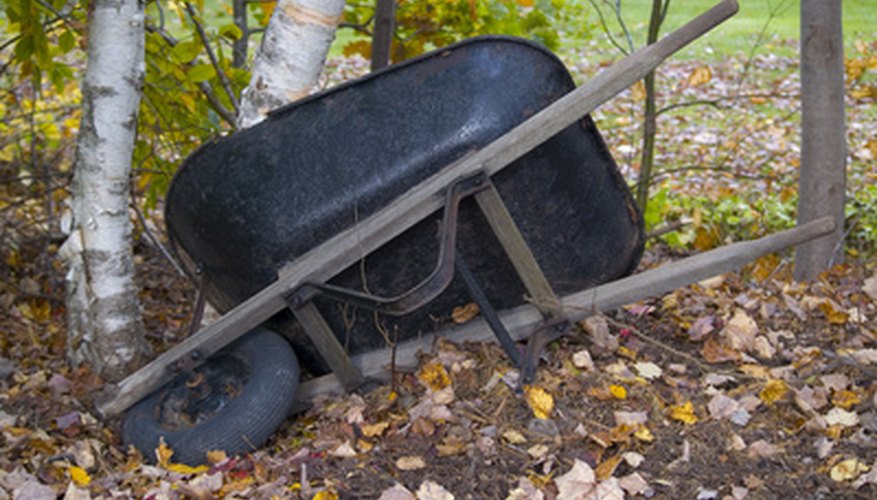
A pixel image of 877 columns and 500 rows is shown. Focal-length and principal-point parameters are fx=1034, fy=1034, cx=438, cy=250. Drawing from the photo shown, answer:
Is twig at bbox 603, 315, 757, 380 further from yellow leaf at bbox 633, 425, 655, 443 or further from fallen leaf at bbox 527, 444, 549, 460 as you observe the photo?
fallen leaf at bbox 527, 444, 549, 460

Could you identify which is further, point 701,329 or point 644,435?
point 701,329

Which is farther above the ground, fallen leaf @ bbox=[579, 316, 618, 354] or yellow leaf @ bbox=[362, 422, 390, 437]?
yellow leaf @ bbox=[362, 422, 390, 437]

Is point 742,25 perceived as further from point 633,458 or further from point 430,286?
point 633,458

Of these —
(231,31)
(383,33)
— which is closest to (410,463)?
(231,31)

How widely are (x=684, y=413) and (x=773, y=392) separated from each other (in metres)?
0.30

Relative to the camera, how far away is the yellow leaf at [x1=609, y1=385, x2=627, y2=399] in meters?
3.13

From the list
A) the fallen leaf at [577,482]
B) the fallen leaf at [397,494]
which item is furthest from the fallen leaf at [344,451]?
the fallen leaf at [577,482]

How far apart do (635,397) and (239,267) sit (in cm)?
133

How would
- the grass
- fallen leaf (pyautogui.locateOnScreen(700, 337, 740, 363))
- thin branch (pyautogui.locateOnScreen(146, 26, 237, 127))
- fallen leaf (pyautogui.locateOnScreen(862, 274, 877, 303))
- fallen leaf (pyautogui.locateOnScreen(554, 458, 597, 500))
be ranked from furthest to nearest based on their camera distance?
the grass < thin branch (pyautogui.locateOnScreen(146, 26, 237, 127)) < fallen leaf (pyautogui.locateOnScreen(862, 274, 877, 303)) < fallen leaf (pyautogui.locateOnScreen(700, 337, 740, 363)) < fallen leaf (pyautogui.locateOnScreen(554, 458, 597, 500))

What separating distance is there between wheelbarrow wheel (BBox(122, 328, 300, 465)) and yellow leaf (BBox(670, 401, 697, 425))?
1.17 meters

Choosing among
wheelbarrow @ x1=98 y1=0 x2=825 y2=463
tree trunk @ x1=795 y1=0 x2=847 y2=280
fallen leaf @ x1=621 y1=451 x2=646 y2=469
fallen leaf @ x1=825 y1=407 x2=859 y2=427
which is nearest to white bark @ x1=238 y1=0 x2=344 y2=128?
wheelbarrow @ x1=98 y1=0 x2=825 y2=463

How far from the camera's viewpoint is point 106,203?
3734mm

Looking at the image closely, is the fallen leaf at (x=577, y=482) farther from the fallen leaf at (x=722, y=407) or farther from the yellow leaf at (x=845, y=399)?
the yellow leaf at (x=845, y=399)

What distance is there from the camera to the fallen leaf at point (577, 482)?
2.68 meters
